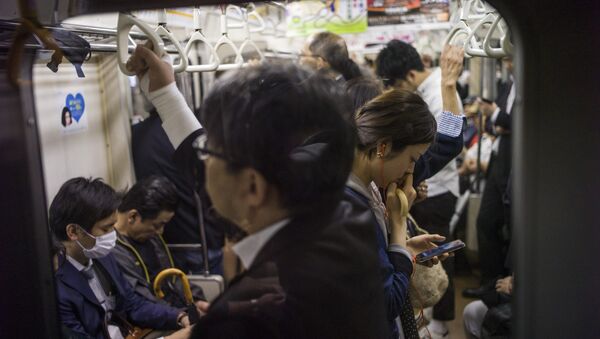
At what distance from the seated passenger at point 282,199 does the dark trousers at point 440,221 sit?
3.23 ft

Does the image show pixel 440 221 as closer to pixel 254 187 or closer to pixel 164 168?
pixel 254 187

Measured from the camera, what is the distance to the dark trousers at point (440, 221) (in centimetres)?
187

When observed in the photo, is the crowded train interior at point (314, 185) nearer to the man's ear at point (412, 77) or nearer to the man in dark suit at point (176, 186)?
the man in dark suit at point (176, 186)

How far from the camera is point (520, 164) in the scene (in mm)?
860

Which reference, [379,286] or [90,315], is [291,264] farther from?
[90,315]

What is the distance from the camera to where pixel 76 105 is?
2.67 meters

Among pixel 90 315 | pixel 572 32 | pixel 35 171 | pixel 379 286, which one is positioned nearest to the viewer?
pixel 572 32

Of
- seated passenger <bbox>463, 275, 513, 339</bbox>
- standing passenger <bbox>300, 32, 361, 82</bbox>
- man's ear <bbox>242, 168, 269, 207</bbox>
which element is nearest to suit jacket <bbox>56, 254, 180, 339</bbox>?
man's ear <bbox>242, 168, 269, 207</bbox>

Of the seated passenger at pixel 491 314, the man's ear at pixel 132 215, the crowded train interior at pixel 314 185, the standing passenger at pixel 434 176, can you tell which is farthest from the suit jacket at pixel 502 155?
the man's ear at pixel 132 215

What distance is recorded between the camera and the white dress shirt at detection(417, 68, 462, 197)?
2.16m

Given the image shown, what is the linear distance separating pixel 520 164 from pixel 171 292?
2031mm

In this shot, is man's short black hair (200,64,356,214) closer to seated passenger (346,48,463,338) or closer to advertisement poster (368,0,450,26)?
seated passenger (346,48,463,338)

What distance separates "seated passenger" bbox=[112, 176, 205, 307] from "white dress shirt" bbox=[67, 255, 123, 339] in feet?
0.92

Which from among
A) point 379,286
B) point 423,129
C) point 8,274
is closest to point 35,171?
point 8,274
